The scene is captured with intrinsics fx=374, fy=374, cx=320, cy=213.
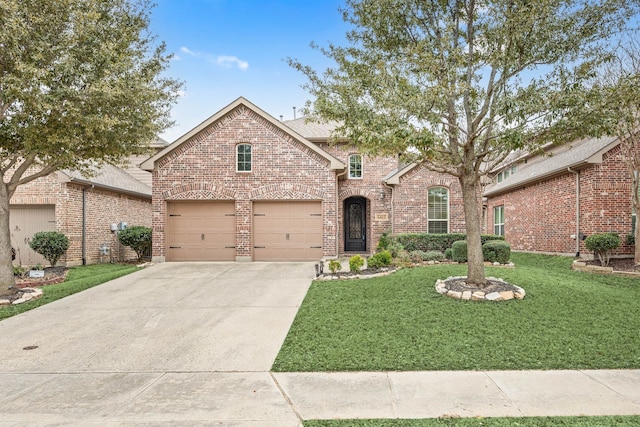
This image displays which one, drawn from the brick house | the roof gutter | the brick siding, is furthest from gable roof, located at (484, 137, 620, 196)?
the roof gutter

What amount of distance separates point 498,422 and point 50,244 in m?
14.0

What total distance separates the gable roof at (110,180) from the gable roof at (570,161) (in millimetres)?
15507

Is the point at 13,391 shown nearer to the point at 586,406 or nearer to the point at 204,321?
the point at 204,321

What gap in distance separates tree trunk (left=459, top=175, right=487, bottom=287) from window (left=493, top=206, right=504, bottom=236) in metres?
12.7

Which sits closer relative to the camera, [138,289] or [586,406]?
[586,406]

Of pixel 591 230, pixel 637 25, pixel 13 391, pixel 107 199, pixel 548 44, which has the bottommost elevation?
pixel 13 391

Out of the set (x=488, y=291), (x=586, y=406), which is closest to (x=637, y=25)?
(x=488, y=291)

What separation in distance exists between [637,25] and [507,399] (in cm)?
998

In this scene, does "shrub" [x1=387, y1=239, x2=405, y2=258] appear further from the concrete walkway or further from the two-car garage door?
the concrete walkway

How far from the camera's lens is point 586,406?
351cm

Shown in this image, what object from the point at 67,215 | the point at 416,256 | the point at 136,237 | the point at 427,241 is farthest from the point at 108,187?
the point at 427,241

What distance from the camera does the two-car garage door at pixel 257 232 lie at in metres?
13.5

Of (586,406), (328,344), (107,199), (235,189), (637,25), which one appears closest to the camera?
(586,406)

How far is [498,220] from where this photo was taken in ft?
64.5
